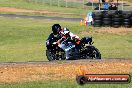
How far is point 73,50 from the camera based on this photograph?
18.6 m

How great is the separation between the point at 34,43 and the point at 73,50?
10535mm

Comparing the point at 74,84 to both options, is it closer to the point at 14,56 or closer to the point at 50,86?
the point at 50,86

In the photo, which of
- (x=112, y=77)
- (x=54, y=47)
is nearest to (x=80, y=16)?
(x=54, y=47)

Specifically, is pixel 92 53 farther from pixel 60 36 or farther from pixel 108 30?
pixel 108 30

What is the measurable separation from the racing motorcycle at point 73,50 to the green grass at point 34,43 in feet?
7.91

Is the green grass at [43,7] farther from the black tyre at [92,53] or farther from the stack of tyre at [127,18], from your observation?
the black tyre at [92,53]

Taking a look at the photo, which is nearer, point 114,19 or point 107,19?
point 114,19

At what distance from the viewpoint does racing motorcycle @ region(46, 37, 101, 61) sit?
18203 mm

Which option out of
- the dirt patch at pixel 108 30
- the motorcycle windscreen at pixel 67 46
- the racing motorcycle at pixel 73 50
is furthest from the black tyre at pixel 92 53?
the dirt patch at pixel 108 30

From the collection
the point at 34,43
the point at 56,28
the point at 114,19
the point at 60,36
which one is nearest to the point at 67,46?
the point at 60,36

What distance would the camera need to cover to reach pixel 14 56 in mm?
22547

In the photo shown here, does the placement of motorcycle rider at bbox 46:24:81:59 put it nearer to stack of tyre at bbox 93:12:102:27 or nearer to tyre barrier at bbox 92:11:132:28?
tyre barrier at bbox 92:11:132:28

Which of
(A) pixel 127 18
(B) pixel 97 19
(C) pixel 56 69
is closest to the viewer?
(C) pixel 56 69

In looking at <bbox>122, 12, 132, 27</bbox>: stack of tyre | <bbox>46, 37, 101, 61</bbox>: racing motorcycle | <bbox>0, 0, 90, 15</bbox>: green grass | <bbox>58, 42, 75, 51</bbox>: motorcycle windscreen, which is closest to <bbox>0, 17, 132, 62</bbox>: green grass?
<bbox>122, 12, 132, 27</bbox>: stack of tyre
